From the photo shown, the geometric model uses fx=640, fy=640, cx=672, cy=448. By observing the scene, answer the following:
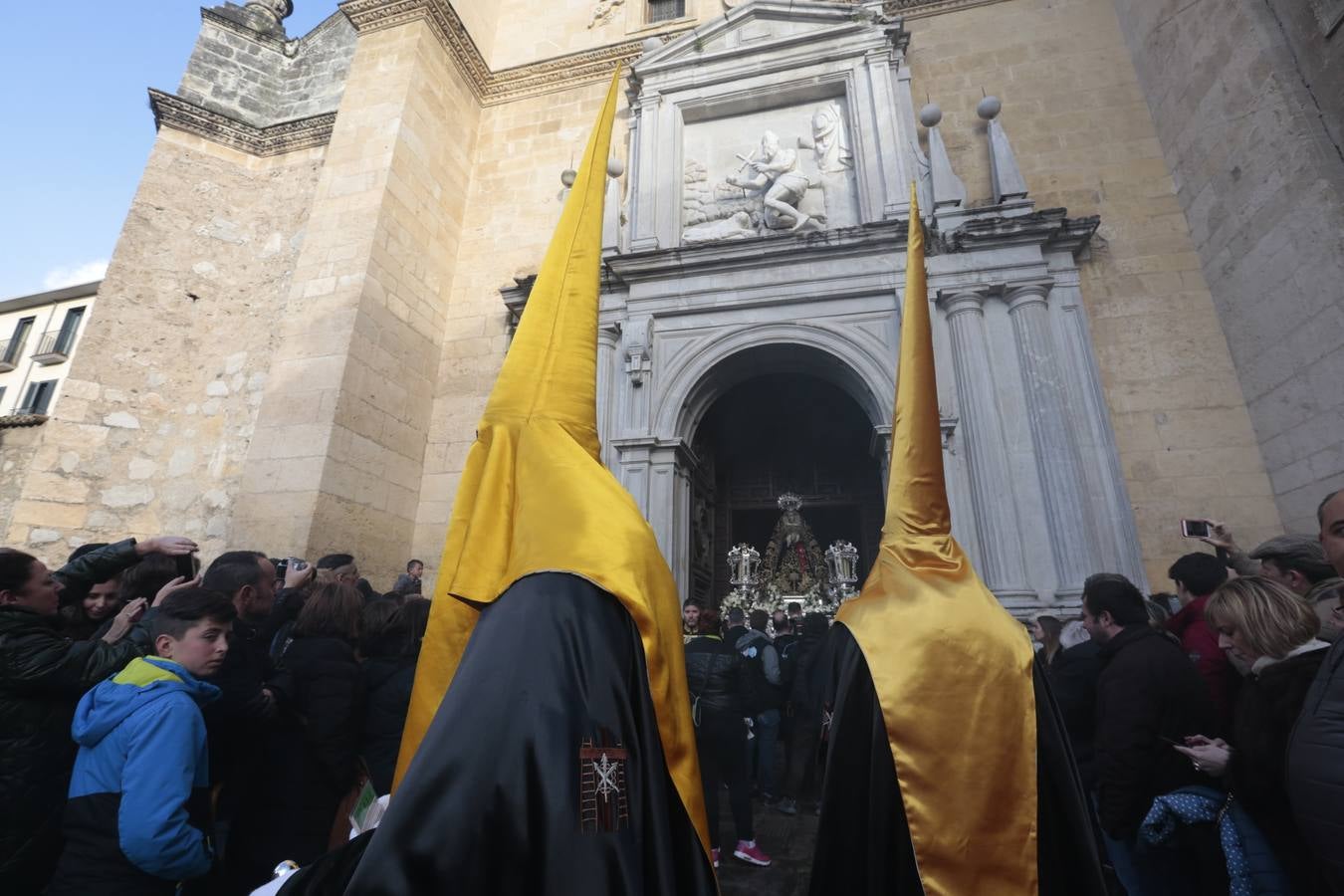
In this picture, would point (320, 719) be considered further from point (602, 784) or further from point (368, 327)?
point (368, 327)

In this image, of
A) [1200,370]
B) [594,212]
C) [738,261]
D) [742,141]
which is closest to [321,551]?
[738,261]

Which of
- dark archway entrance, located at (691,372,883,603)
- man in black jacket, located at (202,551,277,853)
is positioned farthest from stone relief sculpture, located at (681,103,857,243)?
man in black jacket, located at (202,551,277,853)

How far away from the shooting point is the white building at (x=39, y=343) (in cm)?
1956

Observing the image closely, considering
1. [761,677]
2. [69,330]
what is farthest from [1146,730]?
[69,330]

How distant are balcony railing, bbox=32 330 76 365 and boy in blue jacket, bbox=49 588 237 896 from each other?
24206mm

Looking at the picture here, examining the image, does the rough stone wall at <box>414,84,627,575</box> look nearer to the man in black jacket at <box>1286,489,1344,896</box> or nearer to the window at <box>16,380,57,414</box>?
the man in black jacket at <box>1286,489,1344,896</box>

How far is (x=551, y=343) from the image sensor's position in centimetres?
154

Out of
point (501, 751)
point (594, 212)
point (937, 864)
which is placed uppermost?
point (594, 212)

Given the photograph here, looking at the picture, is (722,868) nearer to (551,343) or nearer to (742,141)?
(551,343)

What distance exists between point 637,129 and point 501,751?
9314 millimetres

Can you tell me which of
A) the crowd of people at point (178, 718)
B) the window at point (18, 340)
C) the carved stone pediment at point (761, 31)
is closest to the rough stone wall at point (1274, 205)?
the carved stone pediment at point (761, 31)

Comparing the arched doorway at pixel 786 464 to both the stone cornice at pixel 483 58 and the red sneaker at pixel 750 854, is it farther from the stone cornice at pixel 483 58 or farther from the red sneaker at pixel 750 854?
the stone cornice at pixel 483 58

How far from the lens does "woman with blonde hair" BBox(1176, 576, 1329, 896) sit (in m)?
1.89

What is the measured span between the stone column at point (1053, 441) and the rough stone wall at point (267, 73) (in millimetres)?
10869
